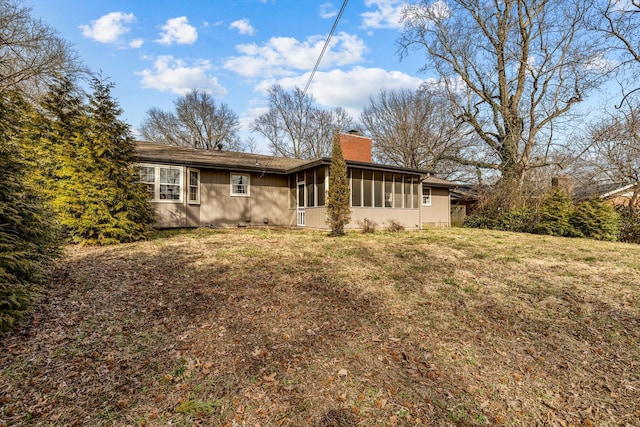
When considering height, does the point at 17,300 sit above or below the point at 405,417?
above

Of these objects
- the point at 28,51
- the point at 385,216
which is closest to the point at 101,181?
the point at 28,51

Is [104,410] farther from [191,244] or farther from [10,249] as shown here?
[191,244]

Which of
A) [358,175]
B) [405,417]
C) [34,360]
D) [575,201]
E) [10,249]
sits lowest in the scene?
[405,417]

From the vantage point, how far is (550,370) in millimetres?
3570

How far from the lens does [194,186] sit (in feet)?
43.5

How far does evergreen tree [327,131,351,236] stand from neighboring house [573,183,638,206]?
12214 millimetres

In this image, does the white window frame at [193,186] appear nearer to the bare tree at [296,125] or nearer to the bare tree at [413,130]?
the bare tree at [413,130]

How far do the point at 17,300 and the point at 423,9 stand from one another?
83.2 feet

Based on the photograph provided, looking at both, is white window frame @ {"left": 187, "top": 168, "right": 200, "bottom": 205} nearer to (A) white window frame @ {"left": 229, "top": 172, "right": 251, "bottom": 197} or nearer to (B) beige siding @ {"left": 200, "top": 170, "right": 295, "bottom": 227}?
(B) beige siding @ {"left": 200, "top": 170, "right": 295, "bottom": 227}

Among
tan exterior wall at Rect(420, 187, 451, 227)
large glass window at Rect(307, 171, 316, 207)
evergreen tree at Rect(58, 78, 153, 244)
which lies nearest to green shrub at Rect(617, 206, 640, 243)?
tan exterior wall at Rect(420, 187, 451, 227)

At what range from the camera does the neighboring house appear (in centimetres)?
1540

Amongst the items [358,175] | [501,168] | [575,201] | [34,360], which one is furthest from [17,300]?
[501,168]

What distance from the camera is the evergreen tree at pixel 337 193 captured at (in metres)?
11.3

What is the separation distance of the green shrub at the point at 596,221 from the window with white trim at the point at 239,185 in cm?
1531
